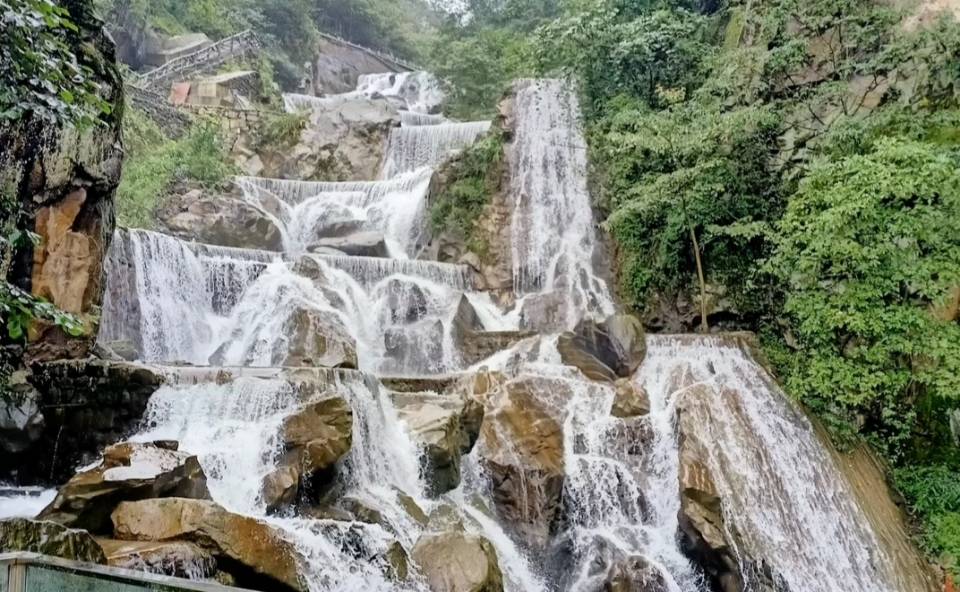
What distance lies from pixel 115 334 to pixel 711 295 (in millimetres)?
11273

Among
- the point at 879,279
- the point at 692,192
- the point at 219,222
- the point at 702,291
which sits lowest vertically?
the point at 879,279

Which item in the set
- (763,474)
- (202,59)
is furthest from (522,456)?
(202,59)

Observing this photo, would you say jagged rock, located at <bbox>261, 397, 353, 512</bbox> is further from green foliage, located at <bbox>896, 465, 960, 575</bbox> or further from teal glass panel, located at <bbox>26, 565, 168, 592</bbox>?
green foliage, located at <bbox>896, 465, 960, 575</bbox>

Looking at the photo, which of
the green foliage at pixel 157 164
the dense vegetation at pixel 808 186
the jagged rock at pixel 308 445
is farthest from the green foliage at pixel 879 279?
the green foliage at pixel 157 164

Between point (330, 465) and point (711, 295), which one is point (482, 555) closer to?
point (330, 465)

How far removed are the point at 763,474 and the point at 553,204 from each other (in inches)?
379

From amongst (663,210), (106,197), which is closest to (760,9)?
(663,210)

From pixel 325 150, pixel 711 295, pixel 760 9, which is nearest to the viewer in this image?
pixel 711 295

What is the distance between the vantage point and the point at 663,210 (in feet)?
48.2

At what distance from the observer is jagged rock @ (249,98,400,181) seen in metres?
21.6

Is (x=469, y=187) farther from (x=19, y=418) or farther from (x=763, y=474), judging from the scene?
(x=19, y=418)

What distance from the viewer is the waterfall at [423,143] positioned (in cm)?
2142

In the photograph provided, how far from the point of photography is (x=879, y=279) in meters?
10.0

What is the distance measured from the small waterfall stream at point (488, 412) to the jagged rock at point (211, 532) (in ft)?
0.93
